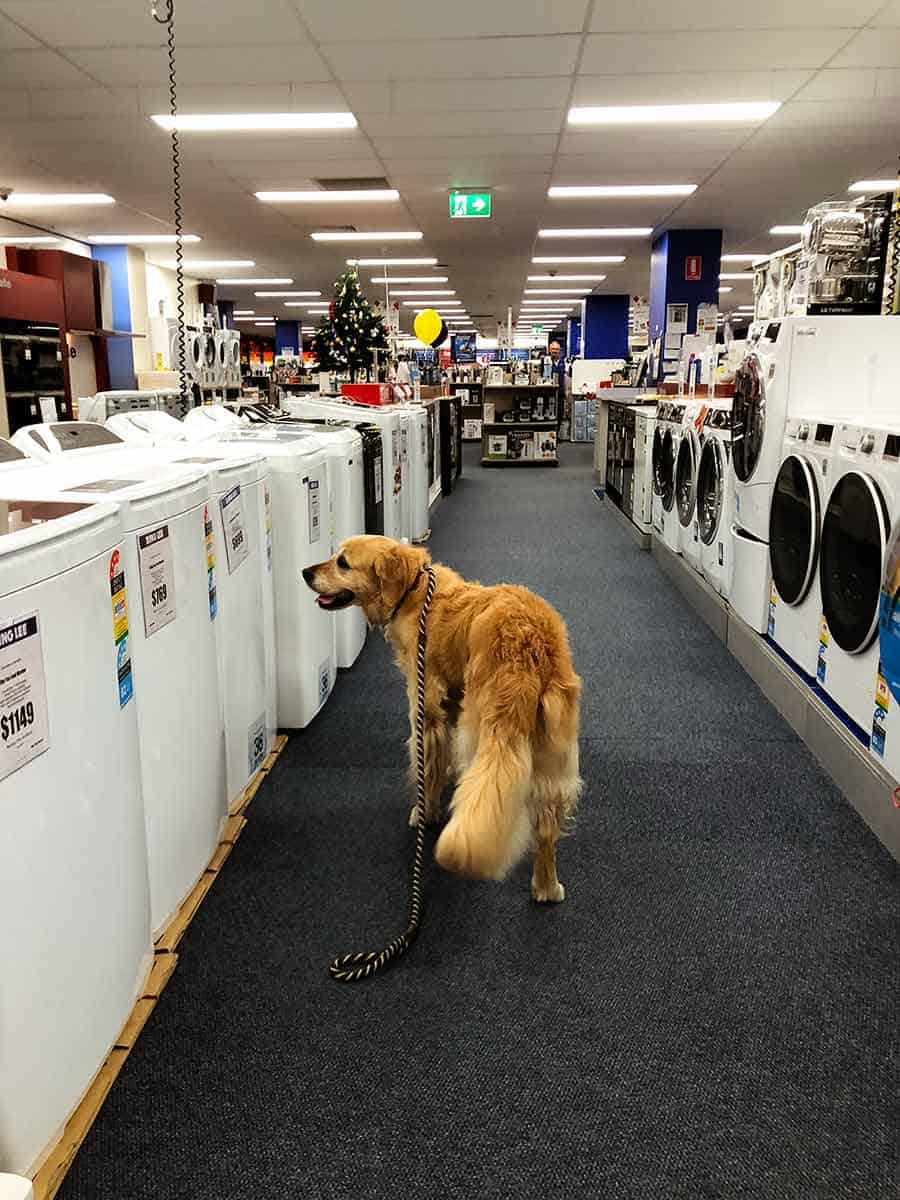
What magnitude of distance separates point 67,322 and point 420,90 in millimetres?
5705

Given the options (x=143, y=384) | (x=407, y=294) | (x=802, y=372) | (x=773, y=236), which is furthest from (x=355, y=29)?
(x=407, y=294)

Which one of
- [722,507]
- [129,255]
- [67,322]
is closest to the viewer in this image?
[722,507]

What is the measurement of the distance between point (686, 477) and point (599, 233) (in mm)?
7126

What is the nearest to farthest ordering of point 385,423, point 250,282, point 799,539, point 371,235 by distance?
point 799,539 → point 385,423 → point 371,235 → point 250,282

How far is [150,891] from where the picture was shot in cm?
203

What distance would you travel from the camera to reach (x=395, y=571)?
2662 mm

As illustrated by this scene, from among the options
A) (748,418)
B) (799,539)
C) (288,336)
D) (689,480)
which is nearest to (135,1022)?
(799,539)

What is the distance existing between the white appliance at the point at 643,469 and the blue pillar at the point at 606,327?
12.7 meters

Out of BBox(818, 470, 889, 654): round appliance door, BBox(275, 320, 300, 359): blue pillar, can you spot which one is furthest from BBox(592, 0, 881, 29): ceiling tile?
BBox(275, 320, 300, 359): blue pillar

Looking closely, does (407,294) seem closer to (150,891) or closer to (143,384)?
(143,384)

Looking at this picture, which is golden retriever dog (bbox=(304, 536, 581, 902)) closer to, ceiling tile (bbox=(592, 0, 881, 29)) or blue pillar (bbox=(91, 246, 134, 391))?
ceiling tile (bbox=(592, 0, 881, 29))

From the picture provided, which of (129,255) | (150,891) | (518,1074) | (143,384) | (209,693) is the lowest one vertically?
(518,1074)

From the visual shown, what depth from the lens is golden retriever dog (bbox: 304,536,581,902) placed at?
1.93 m

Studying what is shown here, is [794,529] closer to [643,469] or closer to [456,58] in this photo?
[456,58]
